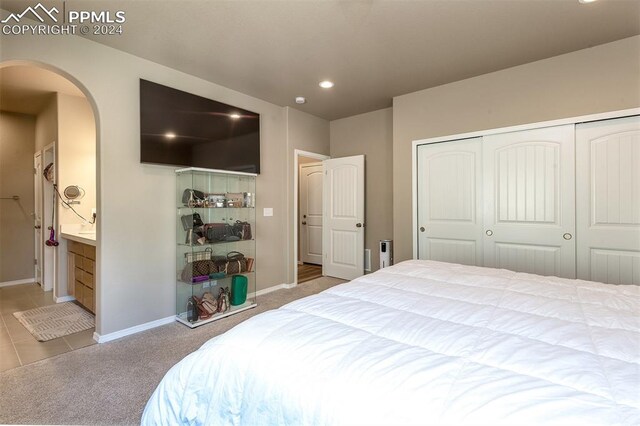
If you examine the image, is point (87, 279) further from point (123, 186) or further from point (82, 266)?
point (123, 186)

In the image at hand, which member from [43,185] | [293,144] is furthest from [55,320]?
[293,144]

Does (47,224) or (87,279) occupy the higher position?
(47,224)

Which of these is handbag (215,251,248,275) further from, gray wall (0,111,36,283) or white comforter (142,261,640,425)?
gray wall (0,111,36,283)

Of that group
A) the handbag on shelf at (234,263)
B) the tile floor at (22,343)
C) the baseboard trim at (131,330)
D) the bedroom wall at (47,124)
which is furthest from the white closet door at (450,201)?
the bedroom wall at (47,124)

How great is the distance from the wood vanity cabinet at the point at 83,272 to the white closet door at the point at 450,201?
12.5 ft

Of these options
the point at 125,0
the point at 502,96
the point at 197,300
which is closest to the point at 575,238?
the point at 502,96

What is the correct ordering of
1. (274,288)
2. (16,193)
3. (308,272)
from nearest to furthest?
1. (274,288)
2. (16,193)
3. (308,272)

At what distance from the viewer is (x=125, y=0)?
2.11 m

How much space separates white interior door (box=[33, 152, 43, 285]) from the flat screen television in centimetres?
280

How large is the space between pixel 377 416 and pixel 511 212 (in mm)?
3185

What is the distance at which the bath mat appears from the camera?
9.39 ft

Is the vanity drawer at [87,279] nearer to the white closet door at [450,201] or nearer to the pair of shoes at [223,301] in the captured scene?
the pair of shoes at [223,301]

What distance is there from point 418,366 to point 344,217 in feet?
13.3

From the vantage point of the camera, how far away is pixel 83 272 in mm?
3428
